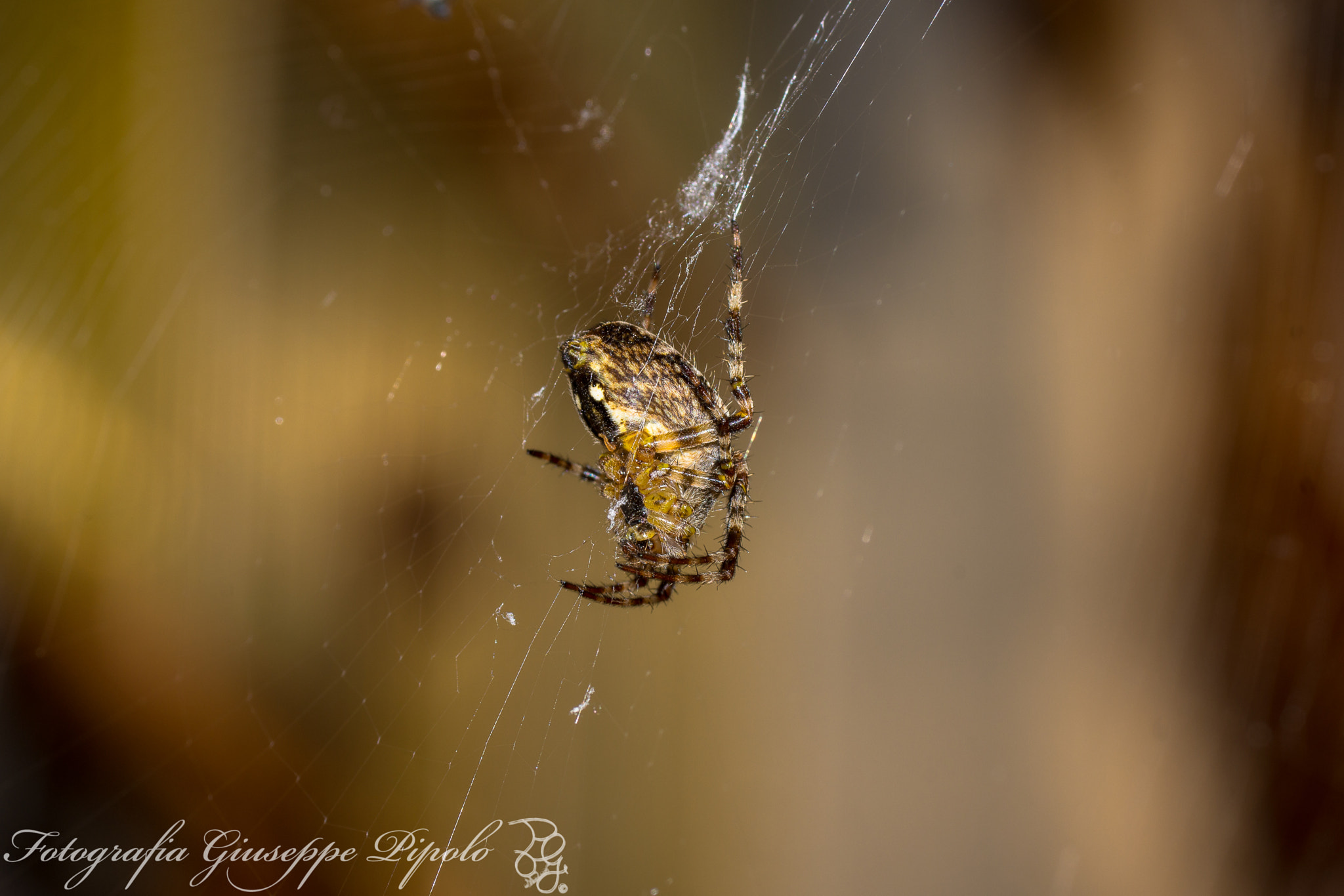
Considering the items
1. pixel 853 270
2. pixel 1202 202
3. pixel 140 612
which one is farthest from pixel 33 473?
pixel 1202 202

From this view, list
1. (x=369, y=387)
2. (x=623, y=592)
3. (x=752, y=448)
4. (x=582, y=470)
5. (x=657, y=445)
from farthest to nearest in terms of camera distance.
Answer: (x=752, y=448) < (x=369, y=387) < (x=623, y=592) < (x=582, y=470) < (x=657, y=445)

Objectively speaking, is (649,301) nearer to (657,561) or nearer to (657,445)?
(657,445)

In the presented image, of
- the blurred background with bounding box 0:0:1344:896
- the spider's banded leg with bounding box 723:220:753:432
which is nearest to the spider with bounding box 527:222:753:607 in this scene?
the spider's banded leg with bounding box 723:220:753:432

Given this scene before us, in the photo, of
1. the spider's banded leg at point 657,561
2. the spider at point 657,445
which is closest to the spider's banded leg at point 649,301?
the spider at point 657,445

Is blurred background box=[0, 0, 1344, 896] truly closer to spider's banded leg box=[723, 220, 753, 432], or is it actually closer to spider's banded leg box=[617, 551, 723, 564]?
spider's banded leg box=[617, 551, 723, 564]

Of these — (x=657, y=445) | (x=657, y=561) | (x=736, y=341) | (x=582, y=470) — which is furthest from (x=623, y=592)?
(x=736, y=341)

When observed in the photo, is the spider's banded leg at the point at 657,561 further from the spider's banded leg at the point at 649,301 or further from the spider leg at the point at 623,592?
the spider's banded leg at the point at 649,301

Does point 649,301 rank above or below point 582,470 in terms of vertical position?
above

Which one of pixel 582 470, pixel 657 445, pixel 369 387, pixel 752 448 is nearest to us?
pixel 657 445
